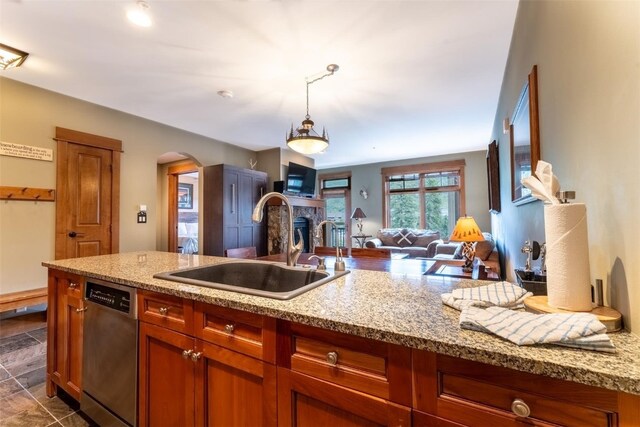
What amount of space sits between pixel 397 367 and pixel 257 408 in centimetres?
55

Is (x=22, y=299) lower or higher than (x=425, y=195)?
lower

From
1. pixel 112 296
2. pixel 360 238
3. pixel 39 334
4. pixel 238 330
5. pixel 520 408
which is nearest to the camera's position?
pixel 520 408

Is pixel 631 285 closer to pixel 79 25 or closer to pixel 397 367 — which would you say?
pixel 397 367

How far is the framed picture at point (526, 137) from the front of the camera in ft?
4.86

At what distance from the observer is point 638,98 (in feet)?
2.07

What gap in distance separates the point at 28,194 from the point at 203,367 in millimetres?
3333

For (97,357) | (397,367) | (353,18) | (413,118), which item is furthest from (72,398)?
(413,118)

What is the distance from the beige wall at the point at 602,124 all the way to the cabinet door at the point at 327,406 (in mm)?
627

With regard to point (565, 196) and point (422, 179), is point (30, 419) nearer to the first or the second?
point (565, 196)

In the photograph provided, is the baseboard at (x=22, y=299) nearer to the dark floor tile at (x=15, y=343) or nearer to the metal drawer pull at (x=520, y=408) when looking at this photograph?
the dark floor tile at (x=15, y=343)

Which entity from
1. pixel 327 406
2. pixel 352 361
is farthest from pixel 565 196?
pixel 327 406

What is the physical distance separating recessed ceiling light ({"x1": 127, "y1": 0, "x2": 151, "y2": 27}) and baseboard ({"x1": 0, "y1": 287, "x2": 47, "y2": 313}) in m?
2.91

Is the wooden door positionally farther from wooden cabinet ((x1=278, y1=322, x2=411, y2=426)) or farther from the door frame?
wooden cabinet ((x1=278, y1=322, x2=411, y2=426))

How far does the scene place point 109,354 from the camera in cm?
140
